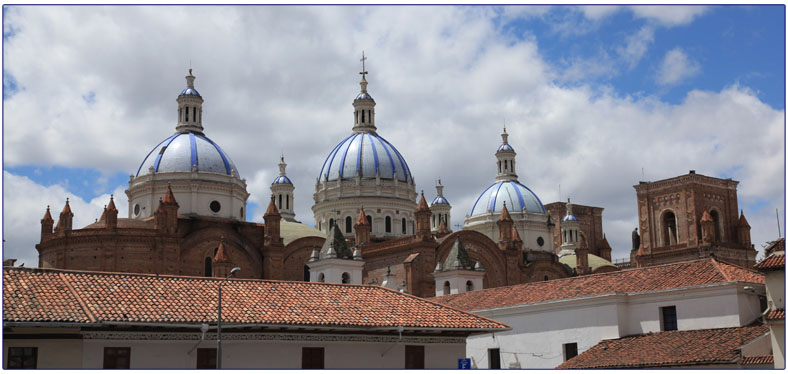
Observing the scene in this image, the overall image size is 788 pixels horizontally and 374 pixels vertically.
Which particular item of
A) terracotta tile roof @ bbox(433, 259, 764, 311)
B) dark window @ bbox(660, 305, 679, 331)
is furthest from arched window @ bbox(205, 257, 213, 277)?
dark window @ bbox(660, 305, 679, 331)

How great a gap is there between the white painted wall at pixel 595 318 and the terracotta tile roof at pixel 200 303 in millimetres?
7319

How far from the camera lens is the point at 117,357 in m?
26.3

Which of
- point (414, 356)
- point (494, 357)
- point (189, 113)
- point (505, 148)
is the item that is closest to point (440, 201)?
point (505, 148)

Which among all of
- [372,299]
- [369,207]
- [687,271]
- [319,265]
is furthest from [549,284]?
[369,207]

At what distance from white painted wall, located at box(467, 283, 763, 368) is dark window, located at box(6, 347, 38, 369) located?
18.6 meters

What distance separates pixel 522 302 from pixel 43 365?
20592 mm

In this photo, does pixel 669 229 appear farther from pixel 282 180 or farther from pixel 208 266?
pixel 208 266

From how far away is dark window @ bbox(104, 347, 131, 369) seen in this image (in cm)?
2600

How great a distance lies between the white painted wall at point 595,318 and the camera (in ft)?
112

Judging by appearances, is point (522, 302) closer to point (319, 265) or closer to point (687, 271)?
point (687, 271)

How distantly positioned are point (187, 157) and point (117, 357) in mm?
35804

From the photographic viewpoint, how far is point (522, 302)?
40.1m

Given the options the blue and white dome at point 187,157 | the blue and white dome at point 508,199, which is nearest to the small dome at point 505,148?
the blue and white dome at point 508,199

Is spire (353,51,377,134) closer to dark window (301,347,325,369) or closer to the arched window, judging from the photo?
the arched window
